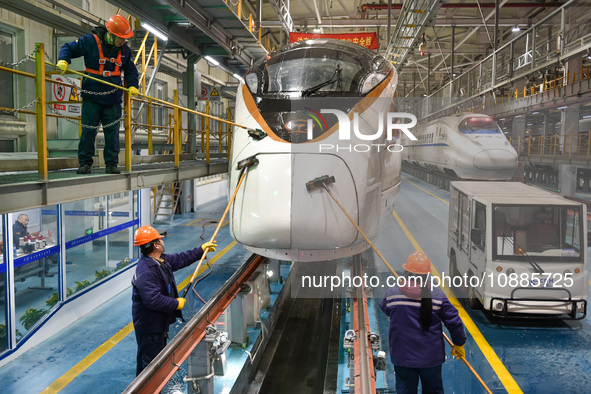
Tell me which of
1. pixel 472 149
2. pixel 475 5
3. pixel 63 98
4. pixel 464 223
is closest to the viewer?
pixel 464 223

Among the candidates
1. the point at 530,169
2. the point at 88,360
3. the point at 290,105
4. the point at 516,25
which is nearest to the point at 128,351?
the point at 88,360

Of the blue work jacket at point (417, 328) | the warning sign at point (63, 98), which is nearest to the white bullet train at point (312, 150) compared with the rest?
the blue work jacket at point (417, 328)

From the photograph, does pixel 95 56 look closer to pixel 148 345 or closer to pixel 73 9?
pixel 148 345

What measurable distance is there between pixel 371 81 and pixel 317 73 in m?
0.58

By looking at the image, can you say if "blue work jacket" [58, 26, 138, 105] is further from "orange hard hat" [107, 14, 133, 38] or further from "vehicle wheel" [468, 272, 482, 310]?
"vehicle wheel" [468, 272, 482, 310]

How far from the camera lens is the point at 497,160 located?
1045cm

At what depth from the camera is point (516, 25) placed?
53.7ft

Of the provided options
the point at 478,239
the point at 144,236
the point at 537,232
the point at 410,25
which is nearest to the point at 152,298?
the point at 144,236

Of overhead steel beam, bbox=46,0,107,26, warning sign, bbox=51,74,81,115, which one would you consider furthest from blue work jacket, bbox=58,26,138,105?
warning sign, bbox=51,74,81,115

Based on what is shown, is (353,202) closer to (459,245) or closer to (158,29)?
(459,245)

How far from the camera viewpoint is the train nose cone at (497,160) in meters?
10.3

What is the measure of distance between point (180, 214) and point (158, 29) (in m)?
8.84

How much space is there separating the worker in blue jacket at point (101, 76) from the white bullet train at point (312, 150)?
4.36ft

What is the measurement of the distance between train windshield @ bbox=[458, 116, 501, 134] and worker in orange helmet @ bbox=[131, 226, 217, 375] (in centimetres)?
961
